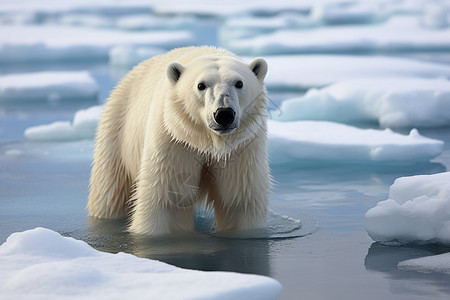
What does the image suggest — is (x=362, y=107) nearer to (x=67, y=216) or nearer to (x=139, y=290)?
(x=67, y=216)

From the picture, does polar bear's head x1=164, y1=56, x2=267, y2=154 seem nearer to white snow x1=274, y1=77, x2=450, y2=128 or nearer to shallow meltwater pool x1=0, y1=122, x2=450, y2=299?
shallow meltwater pool x1=0, y1=122, x2=450, y2=299

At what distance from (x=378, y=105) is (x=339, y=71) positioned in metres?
3.16

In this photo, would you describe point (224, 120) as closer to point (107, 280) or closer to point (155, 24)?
point (107, 280)

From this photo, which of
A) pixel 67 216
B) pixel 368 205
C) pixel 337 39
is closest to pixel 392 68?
pixel 337 39

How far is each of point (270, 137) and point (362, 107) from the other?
202 cm

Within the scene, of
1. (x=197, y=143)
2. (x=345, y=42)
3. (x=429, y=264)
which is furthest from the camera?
(x=345, y=42)

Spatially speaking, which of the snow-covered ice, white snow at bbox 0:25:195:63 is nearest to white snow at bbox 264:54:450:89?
the snow-covered ice

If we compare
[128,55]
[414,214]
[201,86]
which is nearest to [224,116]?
[201,86]

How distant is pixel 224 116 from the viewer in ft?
11.8

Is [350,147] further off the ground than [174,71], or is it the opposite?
[350,147]

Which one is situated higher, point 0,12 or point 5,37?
point 0,12

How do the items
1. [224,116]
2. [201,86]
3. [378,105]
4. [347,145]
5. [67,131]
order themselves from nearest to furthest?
[224,116] → [201,86] → [347,145] → [67,131] → [378,105]

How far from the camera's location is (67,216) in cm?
469

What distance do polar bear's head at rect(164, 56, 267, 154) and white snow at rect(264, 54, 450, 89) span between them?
20.9 feet
